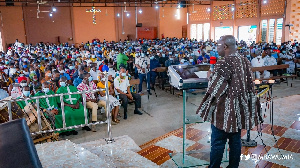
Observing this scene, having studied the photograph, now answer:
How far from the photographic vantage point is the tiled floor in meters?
3.83

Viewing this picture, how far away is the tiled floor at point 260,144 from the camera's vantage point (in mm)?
3831

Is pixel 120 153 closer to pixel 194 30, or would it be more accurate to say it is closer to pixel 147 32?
pixel 147 32

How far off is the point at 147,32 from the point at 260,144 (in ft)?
97.6

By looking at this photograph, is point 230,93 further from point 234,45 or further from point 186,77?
point 186,77

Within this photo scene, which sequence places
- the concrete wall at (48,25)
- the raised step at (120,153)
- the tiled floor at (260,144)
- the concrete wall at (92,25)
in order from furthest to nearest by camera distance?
the concrete wall at (92,25), the concrete wall at (48,25), the tiled floor at (260,144), the raised step at (120,153)

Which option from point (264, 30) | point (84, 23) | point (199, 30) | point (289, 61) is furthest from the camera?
point (199, 30)

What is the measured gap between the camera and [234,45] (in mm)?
2793

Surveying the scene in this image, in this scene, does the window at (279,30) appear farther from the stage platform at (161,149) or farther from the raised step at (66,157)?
the raised step at (66,157)

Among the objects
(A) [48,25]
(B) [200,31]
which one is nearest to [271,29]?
(B) [200,31]

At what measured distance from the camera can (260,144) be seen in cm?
441

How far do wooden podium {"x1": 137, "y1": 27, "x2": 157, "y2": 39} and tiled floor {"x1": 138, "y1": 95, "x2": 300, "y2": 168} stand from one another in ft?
92.2

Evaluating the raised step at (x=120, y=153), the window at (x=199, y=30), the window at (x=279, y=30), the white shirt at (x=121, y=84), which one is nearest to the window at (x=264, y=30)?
the window at (x=279, y=30)

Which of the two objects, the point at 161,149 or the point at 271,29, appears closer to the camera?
the point at 161,149

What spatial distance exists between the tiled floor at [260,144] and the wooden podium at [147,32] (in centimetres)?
2811
